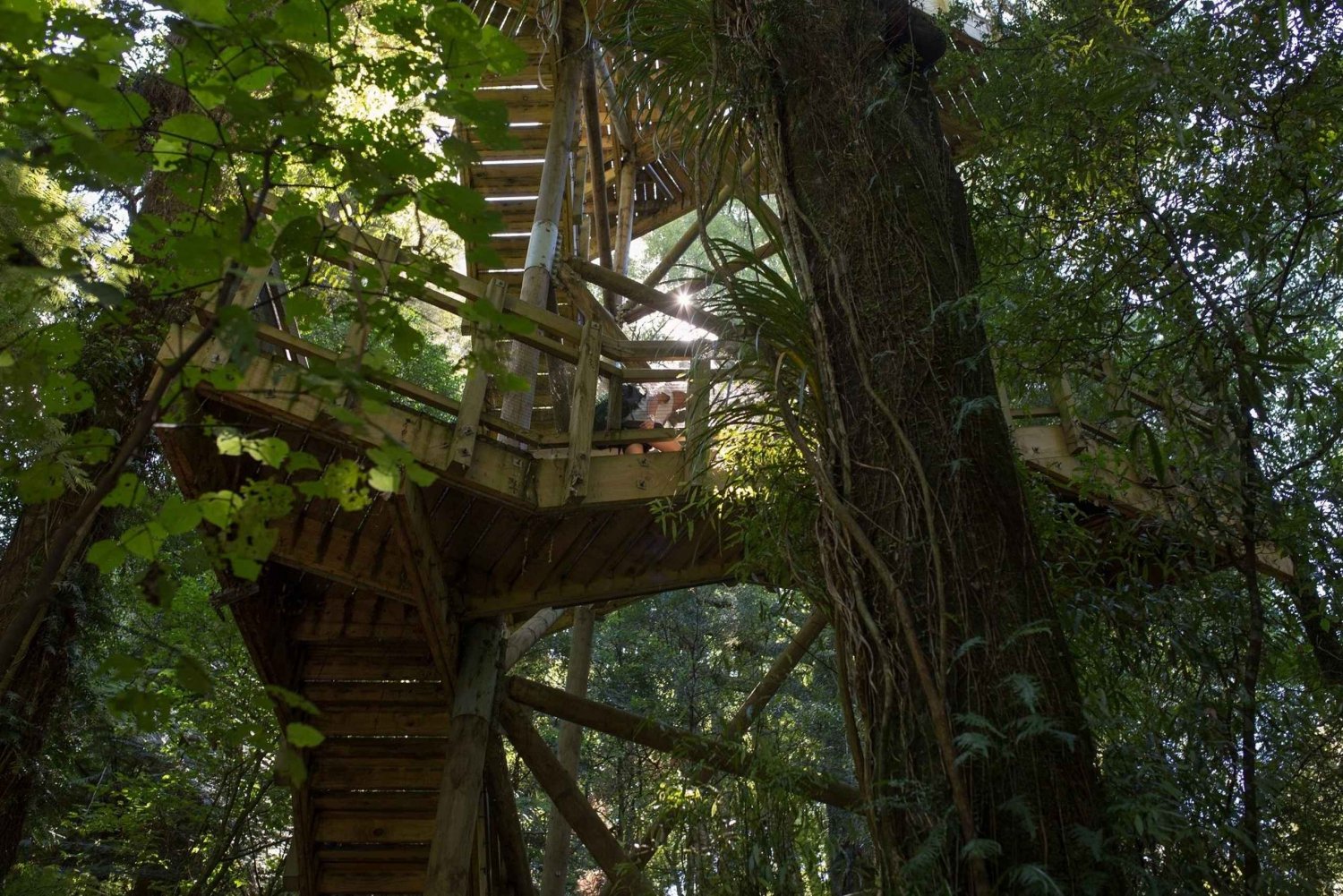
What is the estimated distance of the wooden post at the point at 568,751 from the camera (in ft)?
21.2

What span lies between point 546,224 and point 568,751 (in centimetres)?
364

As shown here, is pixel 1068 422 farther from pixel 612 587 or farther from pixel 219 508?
pixel 219 508

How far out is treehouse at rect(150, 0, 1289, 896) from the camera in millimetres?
4031

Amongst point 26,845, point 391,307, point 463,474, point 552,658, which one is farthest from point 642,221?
point 391,307

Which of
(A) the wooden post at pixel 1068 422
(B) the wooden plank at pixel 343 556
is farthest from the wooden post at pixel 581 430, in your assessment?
(A) the wooden post at pixel 1068 422

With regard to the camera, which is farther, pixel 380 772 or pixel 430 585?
pixel 380 772

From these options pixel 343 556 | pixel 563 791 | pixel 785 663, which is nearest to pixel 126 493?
pixel 343 556

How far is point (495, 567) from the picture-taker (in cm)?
509

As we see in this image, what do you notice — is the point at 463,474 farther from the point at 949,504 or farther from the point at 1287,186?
the point at 1287,186

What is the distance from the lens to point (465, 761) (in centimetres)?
472

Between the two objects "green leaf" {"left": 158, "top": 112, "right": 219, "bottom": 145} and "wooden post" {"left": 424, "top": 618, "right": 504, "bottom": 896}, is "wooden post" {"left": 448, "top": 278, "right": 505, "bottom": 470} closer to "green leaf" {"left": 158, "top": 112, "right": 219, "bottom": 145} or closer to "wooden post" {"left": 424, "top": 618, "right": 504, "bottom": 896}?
"wooden post" {"left": 424, "top": 618, "right": 504, "bottom": 896}

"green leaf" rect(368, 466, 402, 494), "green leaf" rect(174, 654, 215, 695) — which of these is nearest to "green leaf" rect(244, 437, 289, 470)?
"green leaf" rect(368, 466, 402, 494)

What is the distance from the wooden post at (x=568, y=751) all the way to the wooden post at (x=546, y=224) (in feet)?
6.21

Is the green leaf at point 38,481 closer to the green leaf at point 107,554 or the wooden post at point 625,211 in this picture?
the green leaf at point 107,554
